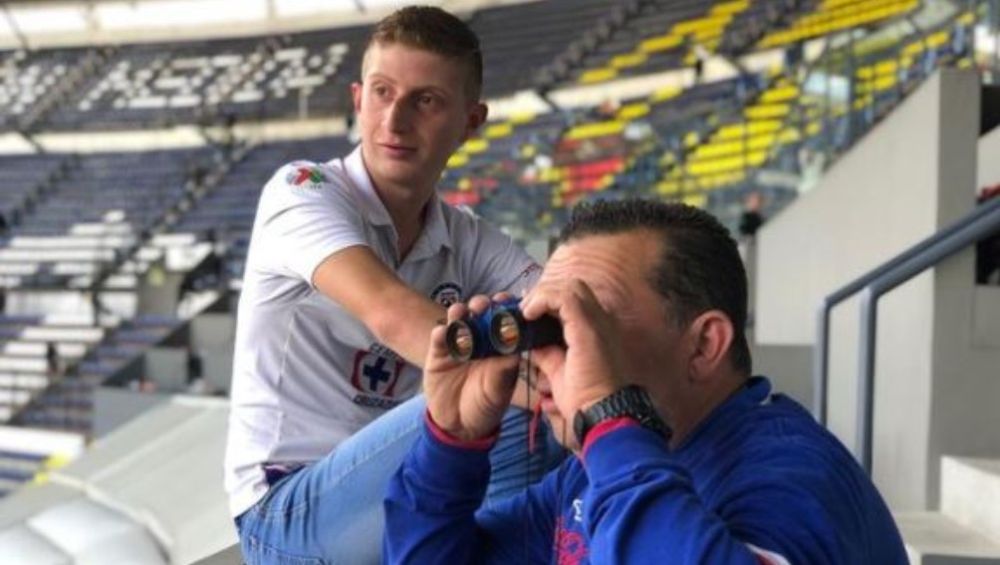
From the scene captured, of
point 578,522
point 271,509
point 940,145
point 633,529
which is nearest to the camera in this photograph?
point 633,529

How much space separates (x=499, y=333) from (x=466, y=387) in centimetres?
15

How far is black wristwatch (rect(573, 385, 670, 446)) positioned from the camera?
824 mm

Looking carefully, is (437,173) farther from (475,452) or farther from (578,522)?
(578,522)

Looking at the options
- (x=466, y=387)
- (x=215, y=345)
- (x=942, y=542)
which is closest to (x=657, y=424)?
(x=466, y=387)

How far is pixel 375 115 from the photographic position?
1.47 m

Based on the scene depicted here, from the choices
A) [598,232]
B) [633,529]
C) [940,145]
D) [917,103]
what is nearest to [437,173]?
[598,232]

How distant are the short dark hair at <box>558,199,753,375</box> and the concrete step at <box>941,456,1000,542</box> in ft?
5.31

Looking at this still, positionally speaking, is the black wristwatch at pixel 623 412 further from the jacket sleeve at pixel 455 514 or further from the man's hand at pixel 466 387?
the jacket sleeve at pixel 455 514

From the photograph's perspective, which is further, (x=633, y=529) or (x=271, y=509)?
(x=271, y=509)

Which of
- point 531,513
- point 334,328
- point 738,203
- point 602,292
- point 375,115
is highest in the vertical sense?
point 375,115

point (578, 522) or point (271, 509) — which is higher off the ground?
point (578, 522)

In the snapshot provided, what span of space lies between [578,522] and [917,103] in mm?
2765

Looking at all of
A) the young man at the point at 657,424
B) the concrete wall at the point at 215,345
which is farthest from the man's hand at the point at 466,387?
the concrete wall at the point at 215,345

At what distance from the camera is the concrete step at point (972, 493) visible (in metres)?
2.36
